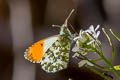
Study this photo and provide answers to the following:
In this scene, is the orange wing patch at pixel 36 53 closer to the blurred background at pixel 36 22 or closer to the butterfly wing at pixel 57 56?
the butterfly wing at pixel 57 56

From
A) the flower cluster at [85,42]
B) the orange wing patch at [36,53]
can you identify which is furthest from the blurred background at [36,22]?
the flower cluster at [85,42]

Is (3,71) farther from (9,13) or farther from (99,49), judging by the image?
(99,49)

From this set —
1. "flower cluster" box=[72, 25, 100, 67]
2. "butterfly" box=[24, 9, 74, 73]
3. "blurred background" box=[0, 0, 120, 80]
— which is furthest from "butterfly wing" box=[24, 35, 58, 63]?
"blurred background" box=[0, 0, 120, 80]

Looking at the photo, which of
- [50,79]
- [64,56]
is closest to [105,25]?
[50,79]

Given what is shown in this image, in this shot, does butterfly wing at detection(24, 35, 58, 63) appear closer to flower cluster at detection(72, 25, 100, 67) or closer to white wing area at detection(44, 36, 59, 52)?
white wing area at detection(44, 36, 59, 52)

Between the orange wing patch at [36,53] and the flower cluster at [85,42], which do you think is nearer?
the flower cluster at [85,42]

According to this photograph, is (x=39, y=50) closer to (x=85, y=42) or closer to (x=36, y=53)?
(x=36, y=53)
